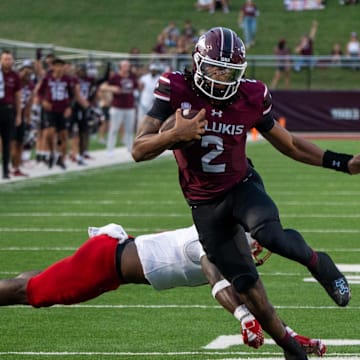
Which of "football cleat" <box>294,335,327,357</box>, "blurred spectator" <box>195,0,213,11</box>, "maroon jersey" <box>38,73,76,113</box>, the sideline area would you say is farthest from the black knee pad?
"blurred spectator" <box>195,0,213,11</box>

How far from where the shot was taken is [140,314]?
695 cm

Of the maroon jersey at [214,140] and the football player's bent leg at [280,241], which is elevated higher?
the maroon jersey at [214,140]

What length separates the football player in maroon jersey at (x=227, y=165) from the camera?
5246 millimetres

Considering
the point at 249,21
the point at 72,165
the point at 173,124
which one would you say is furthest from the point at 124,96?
the point at 249,21

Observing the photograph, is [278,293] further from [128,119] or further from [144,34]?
[144,34]

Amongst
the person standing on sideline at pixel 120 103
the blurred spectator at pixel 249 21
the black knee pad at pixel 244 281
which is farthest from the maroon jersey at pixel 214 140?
the blurred spectator at pixel 249 21

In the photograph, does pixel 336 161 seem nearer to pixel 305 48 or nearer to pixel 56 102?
pixel 56 102

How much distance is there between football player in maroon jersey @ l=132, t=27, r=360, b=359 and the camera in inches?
207

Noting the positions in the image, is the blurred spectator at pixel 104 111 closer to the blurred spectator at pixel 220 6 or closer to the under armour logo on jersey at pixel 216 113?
the blurred spectator at pixel 220 6

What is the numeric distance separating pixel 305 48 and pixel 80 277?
2854cm

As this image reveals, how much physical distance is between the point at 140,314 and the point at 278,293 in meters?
1.08

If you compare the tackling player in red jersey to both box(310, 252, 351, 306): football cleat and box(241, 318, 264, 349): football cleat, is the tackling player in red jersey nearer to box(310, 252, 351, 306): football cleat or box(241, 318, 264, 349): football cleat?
box(241, 318, 264, 349): football cleat

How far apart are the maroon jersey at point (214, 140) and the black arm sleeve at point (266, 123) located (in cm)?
8

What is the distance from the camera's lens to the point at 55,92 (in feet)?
54.6
